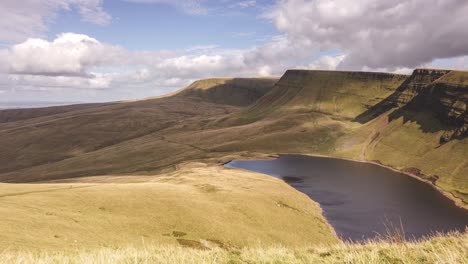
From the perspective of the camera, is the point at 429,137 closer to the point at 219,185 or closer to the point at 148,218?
the point at 219,185

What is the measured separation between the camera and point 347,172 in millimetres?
133125

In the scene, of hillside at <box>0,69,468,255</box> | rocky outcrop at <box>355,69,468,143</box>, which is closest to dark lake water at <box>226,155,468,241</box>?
hillside at <box>0,69,468,255</box>

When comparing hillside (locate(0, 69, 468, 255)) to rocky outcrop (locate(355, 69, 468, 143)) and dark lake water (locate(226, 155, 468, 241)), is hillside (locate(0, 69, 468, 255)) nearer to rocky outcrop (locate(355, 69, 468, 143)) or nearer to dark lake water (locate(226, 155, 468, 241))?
rocky outcrop (locate(355, 69, 468, 143))

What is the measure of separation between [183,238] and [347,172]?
105076mm

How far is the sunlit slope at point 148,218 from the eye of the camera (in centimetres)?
3011

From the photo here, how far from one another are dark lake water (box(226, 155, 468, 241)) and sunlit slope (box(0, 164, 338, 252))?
1302 cm

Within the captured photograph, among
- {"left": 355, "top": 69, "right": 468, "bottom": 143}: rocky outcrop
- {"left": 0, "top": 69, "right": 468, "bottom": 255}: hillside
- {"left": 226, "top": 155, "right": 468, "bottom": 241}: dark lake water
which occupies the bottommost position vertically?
{"left": 226, "top": 155, "right": 468, "bottom": 241}: dark lake water

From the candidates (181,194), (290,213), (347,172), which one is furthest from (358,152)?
(181,194)

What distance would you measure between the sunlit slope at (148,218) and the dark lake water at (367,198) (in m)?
13.0

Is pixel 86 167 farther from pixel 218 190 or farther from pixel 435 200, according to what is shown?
pixel 435 200

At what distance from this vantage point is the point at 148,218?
4459 cm

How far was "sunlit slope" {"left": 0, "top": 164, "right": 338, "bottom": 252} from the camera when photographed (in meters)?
30.1

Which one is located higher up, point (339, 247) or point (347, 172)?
point (339, 247)

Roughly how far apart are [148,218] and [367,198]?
72.9 meters
